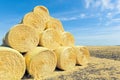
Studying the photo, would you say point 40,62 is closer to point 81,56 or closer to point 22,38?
point 22,38

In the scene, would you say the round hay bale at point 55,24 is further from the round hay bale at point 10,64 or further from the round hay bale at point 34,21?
the round hay bale at point 10,64

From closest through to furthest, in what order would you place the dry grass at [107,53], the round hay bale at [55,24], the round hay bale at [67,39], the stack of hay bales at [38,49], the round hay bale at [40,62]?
the stack of hay bales at [38,49]
the round hay bale at [40,62]
the round hay bale at [55,24]
the round hay bale at [67,39]
the dry grass at [107,53]

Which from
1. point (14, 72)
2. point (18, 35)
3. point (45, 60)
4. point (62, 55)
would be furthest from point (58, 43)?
point (14, 72)

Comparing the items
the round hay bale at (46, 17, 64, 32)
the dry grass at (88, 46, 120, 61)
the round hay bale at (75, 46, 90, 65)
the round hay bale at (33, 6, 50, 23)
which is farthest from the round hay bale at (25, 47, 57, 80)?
the dry grass at (88, 46, 120, 61)

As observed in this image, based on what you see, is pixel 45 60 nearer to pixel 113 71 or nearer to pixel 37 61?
pixel 37 61

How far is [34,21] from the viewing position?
932 centimetres

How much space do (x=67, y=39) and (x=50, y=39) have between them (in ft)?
4.94

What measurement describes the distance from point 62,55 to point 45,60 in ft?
3.17

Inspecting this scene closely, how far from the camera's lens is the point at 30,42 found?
806cm

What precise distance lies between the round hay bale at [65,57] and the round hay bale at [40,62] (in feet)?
1.29

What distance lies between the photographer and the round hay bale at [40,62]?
754cm

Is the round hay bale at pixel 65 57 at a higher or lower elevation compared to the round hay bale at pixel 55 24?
lower

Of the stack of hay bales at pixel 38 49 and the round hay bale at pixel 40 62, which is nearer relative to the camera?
the stack of hay bales at pixel 38 49

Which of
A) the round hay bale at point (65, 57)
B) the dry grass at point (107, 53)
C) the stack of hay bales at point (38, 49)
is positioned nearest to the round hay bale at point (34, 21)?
the stack of hay bales at point (38, 49)
